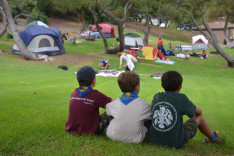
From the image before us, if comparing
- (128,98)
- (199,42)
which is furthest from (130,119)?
(199,42)

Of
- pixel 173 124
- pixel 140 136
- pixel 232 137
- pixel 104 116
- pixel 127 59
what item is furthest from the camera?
pixel 127 59

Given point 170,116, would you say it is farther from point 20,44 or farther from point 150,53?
point 150,53

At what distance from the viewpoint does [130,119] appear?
307cm

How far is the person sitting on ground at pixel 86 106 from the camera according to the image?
10.8 ft

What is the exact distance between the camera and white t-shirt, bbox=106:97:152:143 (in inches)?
121

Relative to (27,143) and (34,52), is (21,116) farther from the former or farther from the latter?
(34,52)

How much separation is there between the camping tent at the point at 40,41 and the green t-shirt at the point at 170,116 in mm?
17376

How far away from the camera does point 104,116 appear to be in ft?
11.5

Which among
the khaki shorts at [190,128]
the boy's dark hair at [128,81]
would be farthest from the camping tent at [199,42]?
the boy's dark hair at [128,81]

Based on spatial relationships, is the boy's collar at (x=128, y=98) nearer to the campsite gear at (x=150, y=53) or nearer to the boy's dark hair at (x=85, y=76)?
the boy's dark hair at (x=85, y=76)

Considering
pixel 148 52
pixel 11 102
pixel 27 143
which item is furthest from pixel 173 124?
pixel 148 52

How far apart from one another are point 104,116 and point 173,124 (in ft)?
3.39

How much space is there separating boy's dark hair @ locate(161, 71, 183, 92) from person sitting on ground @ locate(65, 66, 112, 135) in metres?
0.81

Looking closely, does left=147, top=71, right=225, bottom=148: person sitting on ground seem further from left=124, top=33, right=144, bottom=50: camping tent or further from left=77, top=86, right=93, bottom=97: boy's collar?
left=124, top=33, right=144, bottom=50: camping tent
